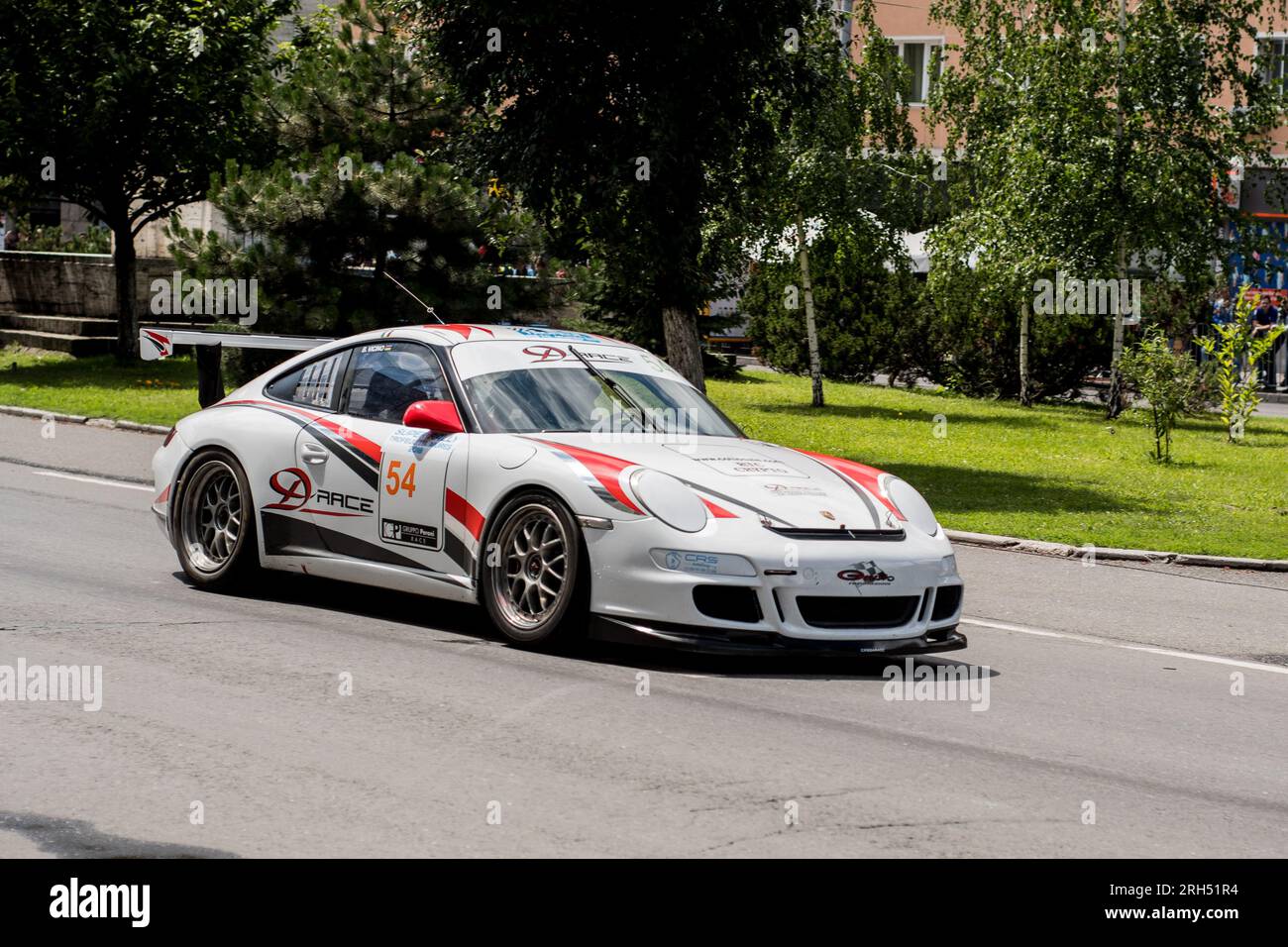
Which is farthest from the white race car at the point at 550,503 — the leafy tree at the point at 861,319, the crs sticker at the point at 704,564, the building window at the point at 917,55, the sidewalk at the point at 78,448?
the building window at the point at 917,55

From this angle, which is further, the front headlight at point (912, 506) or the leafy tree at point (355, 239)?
the leafy tree at point (355, 239)

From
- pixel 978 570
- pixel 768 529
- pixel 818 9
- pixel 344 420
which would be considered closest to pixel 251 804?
pixel 768 529

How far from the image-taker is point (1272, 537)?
14477 mm

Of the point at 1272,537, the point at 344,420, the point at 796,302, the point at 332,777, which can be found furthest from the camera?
the point at 796,302

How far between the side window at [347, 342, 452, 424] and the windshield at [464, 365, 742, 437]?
0.28 metres

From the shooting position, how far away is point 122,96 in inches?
1035

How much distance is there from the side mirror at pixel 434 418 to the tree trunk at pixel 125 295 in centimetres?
2065

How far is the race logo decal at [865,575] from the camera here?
25.5ft

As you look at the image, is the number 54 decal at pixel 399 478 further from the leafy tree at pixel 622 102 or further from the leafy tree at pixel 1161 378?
the leafy tree at pixel 1161 378

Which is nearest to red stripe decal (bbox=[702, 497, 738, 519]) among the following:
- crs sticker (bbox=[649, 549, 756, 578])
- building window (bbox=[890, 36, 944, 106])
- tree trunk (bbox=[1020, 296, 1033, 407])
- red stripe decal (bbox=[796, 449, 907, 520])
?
crs sticker (bbox=[649, 549, 756, 578])

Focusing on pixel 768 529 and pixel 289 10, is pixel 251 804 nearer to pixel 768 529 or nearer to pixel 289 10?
pixel 768 529

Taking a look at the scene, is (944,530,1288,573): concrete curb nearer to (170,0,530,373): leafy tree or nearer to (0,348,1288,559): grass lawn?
(0,348,1288,559): grass lawn

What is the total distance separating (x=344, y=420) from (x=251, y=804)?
4.03 metres

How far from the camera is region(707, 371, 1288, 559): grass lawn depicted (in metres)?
14.7
